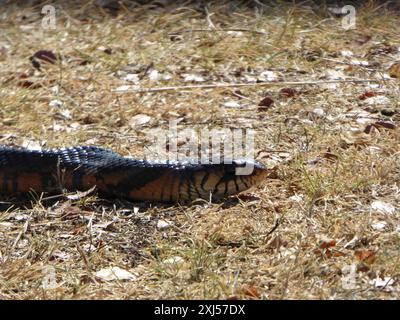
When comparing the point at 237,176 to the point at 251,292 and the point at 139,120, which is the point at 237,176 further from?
the point at 139,120

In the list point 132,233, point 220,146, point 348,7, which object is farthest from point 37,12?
point 132,233

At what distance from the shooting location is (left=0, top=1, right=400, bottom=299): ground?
4.08 metres

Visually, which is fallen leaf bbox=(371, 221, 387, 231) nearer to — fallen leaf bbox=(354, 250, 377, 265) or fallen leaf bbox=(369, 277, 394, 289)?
fallen leaf bbox=(354, 250, 377, 265)

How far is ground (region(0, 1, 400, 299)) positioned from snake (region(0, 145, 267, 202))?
2.7 inches

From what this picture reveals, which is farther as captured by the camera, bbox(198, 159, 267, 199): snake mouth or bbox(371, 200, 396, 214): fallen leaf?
bbox(198, 159, 267, 199): snake mouth

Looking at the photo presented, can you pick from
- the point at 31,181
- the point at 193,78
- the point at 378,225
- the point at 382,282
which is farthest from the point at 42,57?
the point at 382,282

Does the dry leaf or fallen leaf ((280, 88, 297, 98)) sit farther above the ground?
fallen leaf ((280, 88, 297, 98))

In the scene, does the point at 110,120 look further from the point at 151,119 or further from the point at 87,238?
the point at 87,238

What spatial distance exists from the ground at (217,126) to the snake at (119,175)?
2.7 inches

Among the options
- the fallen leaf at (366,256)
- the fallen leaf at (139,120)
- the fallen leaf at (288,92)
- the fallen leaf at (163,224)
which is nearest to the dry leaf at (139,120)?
the fallen leaf at (139,120)

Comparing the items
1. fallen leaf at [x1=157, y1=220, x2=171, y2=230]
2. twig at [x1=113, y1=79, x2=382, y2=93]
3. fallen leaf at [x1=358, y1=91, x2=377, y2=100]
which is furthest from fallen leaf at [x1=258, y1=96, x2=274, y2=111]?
fallen leaf at [x1=157, y1=220, x2=171, y2=230]

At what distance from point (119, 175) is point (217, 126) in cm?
118

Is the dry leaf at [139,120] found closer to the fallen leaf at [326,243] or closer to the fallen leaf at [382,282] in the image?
the fallen leaf at [326,243]

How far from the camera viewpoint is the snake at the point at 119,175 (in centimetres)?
484
